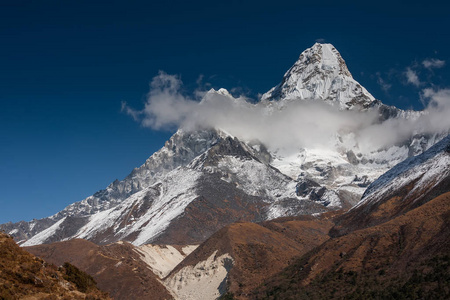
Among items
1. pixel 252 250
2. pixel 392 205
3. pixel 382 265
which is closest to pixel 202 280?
pixel 252 250

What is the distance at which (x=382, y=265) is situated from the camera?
9431cm

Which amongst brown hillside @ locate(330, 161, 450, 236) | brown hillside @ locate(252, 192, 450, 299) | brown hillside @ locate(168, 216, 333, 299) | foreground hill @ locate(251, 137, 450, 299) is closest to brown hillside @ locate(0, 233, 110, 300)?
foreground hill @ locate(251, 137, 450, 299)

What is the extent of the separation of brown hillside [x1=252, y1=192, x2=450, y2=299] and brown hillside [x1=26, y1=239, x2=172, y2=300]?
30811mm

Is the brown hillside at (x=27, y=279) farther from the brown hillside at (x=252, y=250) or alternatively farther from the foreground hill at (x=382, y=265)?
the brown hillside at (x=252, y=250)

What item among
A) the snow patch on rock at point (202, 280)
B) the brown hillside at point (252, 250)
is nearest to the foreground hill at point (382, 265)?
the brown hillside at point (252, 250)

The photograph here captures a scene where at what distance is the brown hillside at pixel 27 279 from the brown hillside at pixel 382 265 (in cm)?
5182

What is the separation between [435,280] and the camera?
77312mm

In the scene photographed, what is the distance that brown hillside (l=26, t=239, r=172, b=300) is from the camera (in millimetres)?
127756

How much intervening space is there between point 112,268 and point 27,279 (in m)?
101

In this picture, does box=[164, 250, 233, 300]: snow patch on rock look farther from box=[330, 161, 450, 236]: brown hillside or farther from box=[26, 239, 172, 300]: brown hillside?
box=[330, 161, 450, 236]: brown hillside

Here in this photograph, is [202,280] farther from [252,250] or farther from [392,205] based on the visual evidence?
[392,205]

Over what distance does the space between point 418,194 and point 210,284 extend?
228 ft

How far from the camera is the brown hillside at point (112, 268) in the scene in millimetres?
127756

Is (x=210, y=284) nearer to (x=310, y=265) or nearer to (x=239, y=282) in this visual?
(x=239, y=282)
